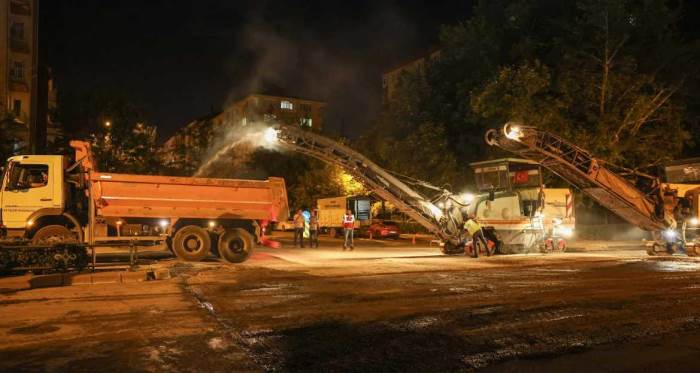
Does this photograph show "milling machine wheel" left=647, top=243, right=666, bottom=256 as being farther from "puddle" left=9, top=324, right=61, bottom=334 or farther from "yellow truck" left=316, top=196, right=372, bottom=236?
"yellow truck" left=316, top=196, right=372, bottom=236

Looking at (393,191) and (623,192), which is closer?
(623,192)

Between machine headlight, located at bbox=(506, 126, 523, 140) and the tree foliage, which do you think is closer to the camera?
machine headlight, located at bbox=(506, 126, 523, 140)

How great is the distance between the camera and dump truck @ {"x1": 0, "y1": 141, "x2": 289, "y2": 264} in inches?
578

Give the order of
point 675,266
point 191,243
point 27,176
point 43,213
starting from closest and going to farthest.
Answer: point 43,213, point 27,176, point 675,266, point 191,243

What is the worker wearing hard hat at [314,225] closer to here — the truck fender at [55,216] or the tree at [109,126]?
the truck fender at [55,216]

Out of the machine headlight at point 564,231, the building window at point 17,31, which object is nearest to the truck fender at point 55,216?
the machine headlight at point 564,231

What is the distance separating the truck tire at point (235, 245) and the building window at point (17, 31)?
32121 millimetres


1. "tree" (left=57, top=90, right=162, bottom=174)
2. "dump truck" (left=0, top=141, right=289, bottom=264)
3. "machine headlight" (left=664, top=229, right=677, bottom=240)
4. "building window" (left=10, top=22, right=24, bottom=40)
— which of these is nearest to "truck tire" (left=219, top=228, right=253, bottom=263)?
"dump truck" (left=0, top=141, right=289, bottom=264)

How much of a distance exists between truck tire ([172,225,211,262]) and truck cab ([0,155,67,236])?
10.1ft

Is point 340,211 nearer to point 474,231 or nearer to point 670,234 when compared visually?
point 474,231

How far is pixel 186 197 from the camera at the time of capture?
641 inches

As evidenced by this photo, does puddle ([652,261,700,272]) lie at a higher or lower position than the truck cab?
lower

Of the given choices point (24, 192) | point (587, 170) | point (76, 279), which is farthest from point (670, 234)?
point (24, 192)

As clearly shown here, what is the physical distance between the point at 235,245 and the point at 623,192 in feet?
42.7
